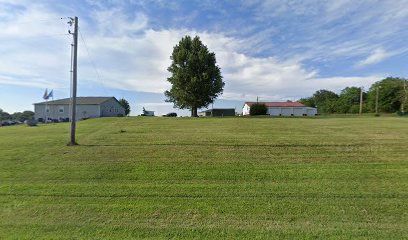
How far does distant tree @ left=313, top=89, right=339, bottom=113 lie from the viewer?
101412mm

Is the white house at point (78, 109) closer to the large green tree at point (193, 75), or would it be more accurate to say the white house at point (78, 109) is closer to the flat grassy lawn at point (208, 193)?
the large green tree at point (193, 75)

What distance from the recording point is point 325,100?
389 feet

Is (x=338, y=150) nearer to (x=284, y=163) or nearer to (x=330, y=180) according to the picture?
(x=284, y=163)

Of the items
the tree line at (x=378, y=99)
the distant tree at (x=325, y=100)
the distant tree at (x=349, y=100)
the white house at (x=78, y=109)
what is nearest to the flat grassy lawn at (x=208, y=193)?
the white house at (x=78, y=109)

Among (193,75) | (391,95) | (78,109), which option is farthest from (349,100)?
(78,109)

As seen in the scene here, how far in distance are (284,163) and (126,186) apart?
505 centimetres

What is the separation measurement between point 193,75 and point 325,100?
3765 inches

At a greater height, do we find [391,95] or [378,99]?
[391,95]

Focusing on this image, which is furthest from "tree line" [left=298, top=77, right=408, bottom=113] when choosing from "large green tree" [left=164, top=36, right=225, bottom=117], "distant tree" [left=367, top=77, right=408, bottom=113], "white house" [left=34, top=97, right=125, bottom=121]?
"white house" [left=34, top=97, right=125, bottom=121]

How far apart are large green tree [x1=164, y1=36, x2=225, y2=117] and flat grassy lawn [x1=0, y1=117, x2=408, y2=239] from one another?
97.3 feet

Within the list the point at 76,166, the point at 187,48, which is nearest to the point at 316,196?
the point at 76,166

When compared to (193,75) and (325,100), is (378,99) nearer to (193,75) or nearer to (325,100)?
(325,100)

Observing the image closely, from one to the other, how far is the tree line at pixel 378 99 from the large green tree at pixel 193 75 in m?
47.2

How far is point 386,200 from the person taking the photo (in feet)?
19.5
